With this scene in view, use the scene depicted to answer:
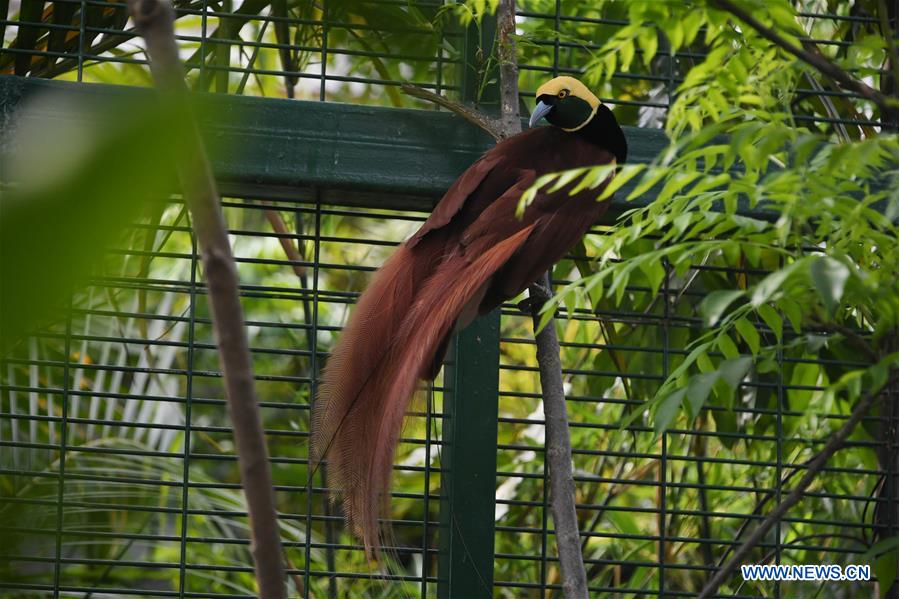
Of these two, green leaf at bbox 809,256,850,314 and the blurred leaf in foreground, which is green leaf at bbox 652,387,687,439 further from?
the blurred leaf in foreground

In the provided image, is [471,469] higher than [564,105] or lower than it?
lower

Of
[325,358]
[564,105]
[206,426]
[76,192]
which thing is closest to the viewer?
[76,192]

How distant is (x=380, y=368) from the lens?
1261 mm

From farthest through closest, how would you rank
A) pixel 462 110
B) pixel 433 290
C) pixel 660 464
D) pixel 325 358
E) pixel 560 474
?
1. pixel 660 464
2. pixel 325 358
3. pixel 462 110
4. pixel 433 290
5. pixel 560 474

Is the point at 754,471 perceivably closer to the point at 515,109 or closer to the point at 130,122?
the point at 515,109

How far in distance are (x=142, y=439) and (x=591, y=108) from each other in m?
1.69

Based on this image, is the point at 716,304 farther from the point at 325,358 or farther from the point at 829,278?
the point at 325,358

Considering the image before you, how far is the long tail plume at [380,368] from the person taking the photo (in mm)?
1127

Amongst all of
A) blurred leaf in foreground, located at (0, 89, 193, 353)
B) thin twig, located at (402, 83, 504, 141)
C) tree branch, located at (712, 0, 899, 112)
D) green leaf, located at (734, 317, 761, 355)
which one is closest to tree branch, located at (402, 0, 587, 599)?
thin twig, located at (402, 83, 504, 141)

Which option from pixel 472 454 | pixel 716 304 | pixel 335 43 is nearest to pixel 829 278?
pixel 716 304

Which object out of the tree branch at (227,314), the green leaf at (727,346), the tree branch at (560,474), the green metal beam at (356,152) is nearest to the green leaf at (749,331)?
the green leaf at (727,346)

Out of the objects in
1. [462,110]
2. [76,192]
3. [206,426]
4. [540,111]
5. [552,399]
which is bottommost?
[76,192]

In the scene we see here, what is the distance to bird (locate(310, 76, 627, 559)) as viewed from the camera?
116 centimetres

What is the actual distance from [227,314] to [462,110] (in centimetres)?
122
